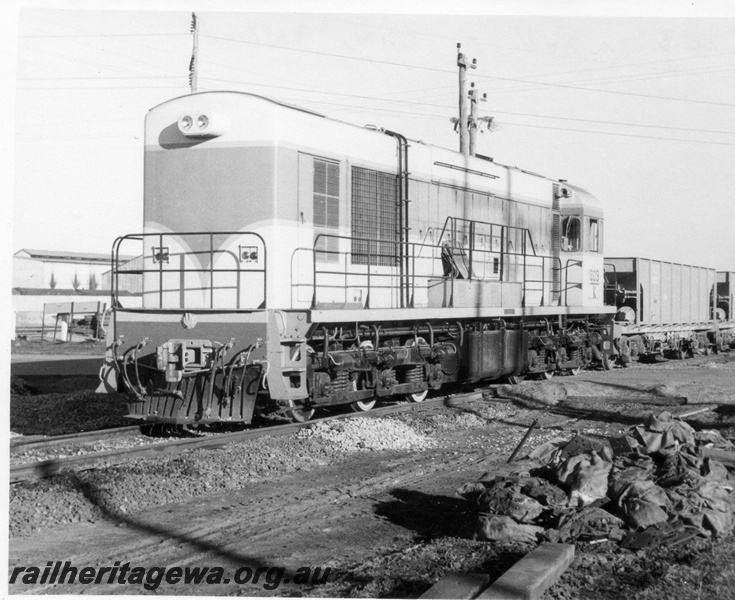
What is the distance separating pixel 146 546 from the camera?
546 cm

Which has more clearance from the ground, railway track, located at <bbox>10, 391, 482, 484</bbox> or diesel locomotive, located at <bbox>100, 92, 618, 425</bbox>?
diesel locomotive, located at <bbox>100, 92, 618, 425</bbox>

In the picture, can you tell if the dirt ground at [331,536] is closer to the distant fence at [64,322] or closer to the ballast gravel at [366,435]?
the ballast gravel at [366,435]

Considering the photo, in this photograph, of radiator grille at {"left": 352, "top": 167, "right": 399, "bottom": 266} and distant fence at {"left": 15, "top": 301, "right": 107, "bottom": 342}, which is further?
distant fence at {"left": 15, "top": 301, "right": 107, "bottom": 342}

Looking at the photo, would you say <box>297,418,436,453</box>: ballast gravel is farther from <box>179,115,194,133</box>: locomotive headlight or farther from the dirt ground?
<box>179,115,194,133</box>: locomotive headlight

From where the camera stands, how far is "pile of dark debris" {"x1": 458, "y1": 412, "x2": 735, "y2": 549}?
545 centimetres

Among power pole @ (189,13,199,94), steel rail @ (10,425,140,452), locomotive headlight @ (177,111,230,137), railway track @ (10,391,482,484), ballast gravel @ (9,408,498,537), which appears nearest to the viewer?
ballast gravel @ (9,408,498,537)

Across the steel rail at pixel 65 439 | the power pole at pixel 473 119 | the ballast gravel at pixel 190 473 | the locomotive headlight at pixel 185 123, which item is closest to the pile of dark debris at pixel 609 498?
the ballast gravel at pixel 190 473

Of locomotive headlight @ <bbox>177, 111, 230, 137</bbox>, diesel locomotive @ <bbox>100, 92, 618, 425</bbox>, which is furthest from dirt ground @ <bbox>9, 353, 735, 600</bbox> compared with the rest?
locomotive headlight @ <bbox>177, 111, 230, 137</bbox>

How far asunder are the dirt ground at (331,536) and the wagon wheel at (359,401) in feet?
5.81

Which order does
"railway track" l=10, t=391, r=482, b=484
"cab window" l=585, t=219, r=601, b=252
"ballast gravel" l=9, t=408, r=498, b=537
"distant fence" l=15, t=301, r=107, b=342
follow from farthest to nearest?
A: 1. "distant fence" l=15, t=301, r=107, b=342
2. "cab window" l=585, t=219, r=601, b=252
3. "railway track" l=10, t=391, r=482, b=484
4. "ballast gravel" l=9, t=408, r=498, b=537

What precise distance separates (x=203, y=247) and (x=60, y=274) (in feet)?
153

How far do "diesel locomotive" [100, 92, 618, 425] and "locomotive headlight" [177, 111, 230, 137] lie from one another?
13mm

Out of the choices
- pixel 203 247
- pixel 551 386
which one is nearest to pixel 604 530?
pixel 203 247

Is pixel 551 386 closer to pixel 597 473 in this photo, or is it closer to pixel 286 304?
pixel 286 304
